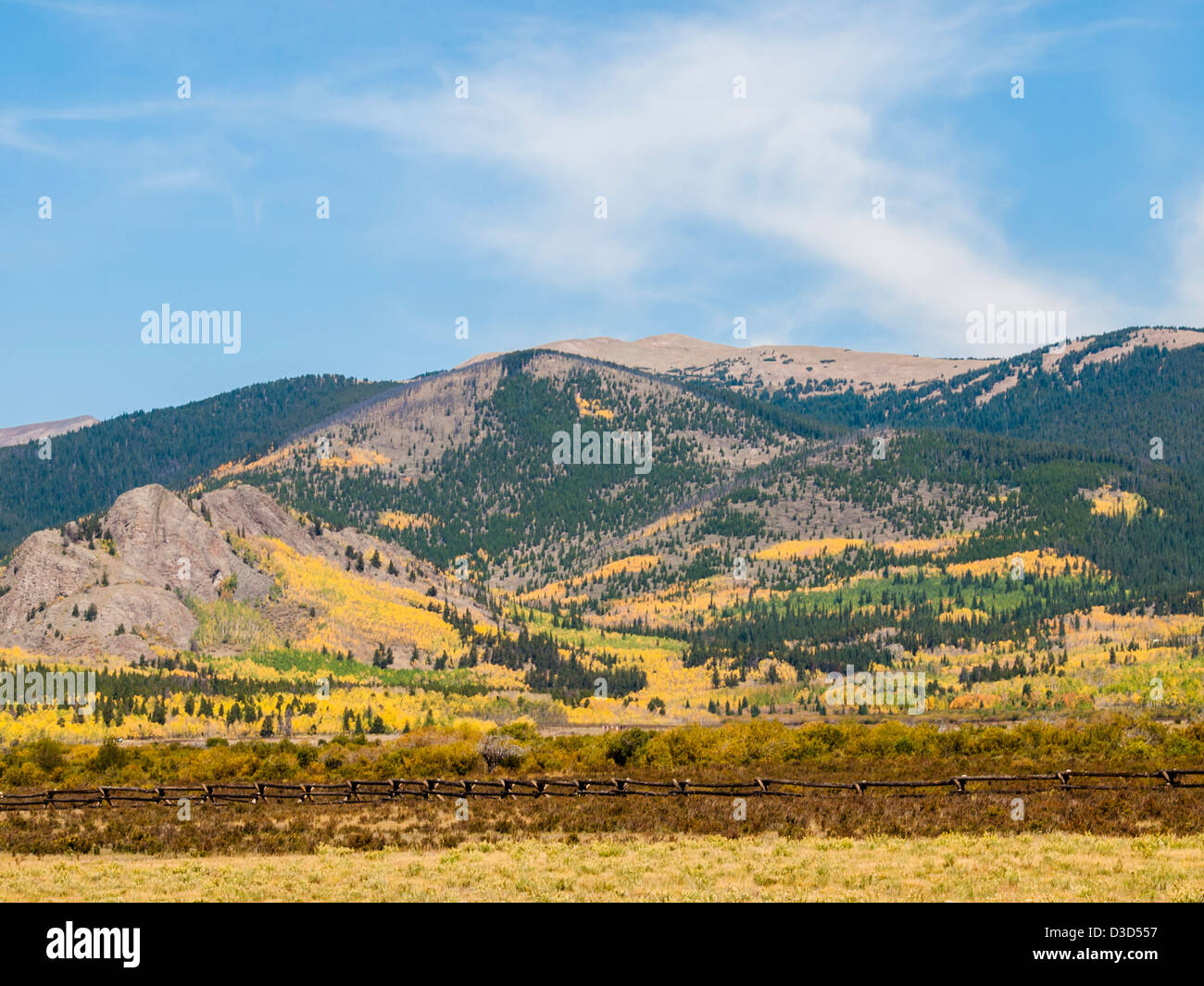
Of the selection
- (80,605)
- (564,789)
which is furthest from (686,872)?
Answer: (80,605)

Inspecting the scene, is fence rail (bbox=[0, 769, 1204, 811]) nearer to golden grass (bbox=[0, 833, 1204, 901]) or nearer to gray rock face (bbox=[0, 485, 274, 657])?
golden grass (bbox=[0, 833, 1204, 901])

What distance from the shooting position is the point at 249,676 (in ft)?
577

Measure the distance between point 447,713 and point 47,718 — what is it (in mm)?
49838

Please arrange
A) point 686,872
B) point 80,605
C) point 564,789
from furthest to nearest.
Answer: point 80,605, point 564,789, point 686,872

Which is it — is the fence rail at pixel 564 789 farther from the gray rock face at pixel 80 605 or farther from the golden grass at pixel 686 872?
the gray rock face at pixel 80 605

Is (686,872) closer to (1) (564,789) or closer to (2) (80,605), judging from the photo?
(1) (564,789)

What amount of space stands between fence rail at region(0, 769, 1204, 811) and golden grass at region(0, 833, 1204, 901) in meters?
12.4

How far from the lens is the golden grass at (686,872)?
104 feet

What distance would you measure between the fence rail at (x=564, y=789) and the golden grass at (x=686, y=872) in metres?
12.4

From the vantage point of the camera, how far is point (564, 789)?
62281 mm

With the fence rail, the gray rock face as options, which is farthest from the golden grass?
the gray rock face

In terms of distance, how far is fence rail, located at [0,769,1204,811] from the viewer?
52.5 metres

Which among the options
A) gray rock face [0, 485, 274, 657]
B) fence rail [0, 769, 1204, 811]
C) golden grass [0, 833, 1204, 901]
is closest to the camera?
golden grass [0, 833, 1204, 901]

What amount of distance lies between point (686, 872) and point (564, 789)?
88.7 ft
